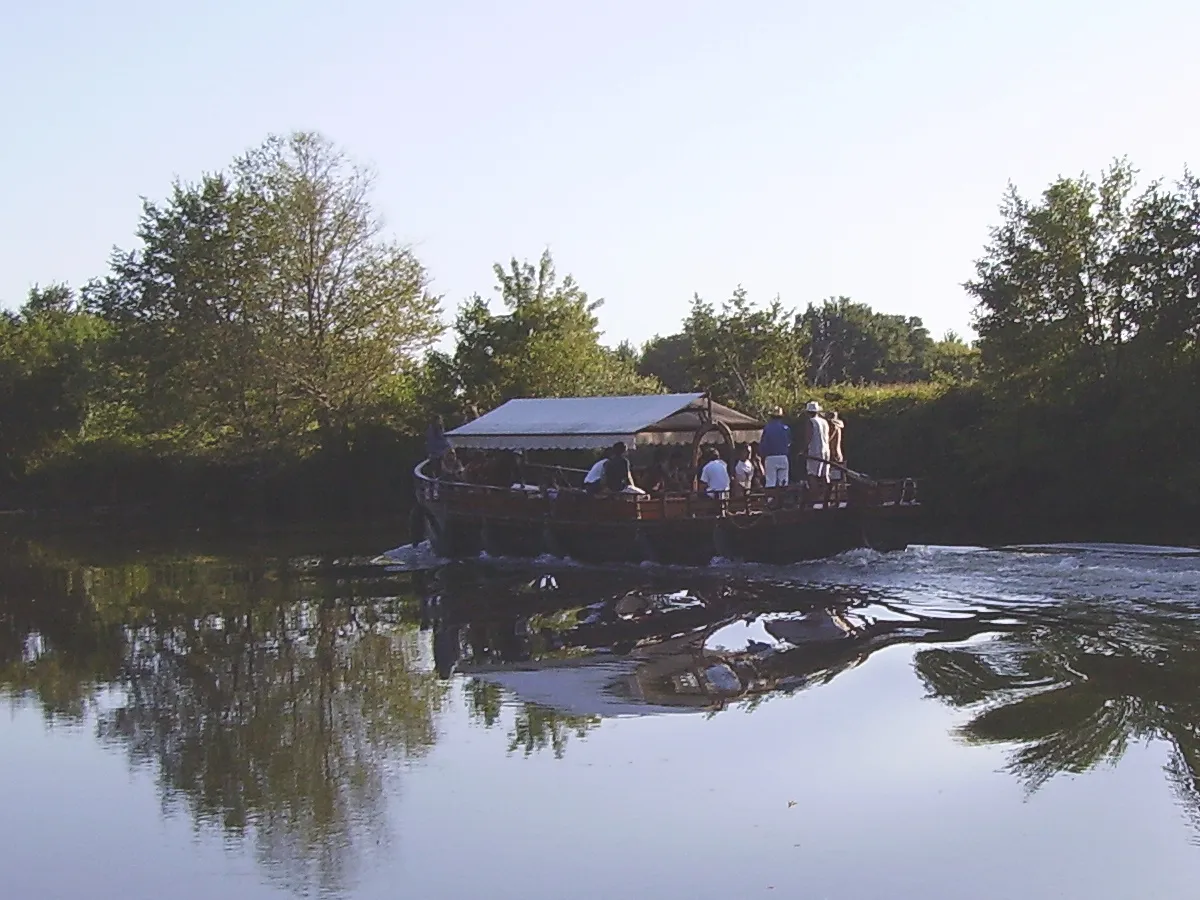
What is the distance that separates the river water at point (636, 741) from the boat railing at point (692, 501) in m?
1.26

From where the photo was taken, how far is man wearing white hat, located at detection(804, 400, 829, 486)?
19.9 metres

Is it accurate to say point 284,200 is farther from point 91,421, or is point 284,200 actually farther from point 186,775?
point 186,775

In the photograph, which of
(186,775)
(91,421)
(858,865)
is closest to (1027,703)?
(858,865)

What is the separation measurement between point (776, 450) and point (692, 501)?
1497 mm

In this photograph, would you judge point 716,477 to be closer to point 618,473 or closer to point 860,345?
point 618,473

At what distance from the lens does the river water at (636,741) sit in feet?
25.8

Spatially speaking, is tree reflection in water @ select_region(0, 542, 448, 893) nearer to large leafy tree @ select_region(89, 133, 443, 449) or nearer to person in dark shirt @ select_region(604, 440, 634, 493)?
person in dark shirt @ select_region(604, 440, 634, 493)

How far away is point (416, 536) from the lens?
26.2 m

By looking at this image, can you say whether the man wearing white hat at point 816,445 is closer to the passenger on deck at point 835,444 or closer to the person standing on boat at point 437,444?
the passenger on deck at point 835,444

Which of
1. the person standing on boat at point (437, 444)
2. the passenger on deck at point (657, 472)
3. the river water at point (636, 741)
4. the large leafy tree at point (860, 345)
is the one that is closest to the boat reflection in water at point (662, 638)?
the river water at point (636, 741)

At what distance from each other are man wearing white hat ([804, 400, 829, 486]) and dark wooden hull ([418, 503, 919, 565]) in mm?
563

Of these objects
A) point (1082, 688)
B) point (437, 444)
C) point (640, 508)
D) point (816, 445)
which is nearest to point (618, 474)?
point (640, 508)

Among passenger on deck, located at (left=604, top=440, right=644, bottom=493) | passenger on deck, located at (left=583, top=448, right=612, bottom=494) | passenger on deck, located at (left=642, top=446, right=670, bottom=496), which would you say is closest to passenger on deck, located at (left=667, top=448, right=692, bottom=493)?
passenger on deck, located at (left=642, top=446, right=670, bottom=496)

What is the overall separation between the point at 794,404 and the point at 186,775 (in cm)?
2698
